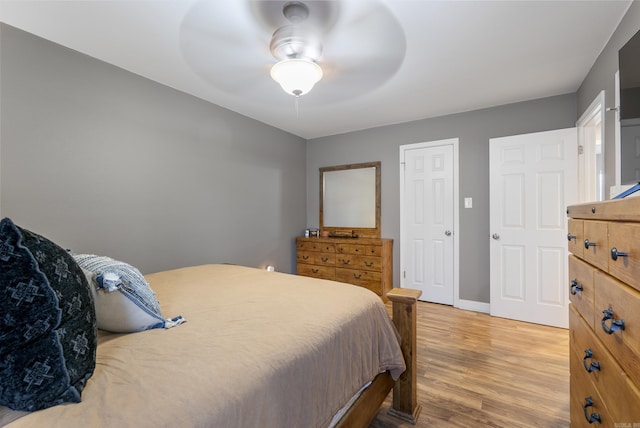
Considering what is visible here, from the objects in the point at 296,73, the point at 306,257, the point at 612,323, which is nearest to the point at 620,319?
the point at 612,323

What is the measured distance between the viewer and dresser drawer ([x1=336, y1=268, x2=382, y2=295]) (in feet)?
11.6

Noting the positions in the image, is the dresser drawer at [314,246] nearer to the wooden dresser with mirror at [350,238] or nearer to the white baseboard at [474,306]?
the wooden dresser with mirror at [350,238]

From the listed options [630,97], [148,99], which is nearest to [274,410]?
[630,97]

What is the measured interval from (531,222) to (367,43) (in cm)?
254

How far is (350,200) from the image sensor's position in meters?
4.29

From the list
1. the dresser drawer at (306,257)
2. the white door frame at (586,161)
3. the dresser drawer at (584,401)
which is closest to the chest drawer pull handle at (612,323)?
the dresser drawer at (584,401)

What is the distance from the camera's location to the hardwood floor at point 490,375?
157cm

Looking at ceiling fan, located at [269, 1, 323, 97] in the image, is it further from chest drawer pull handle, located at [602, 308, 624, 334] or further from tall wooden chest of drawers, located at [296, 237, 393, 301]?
tall wooden chest of drawers, located at [296, 237, 393, 301]

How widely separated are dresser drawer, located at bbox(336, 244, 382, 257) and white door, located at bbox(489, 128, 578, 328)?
1305 mm

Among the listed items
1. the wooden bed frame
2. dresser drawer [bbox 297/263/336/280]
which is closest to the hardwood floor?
the wooden bed frame

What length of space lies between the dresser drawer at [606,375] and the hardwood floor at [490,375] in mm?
652

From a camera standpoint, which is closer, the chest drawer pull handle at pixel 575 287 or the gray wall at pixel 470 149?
the chest drawer pull handle at pixel 575 287

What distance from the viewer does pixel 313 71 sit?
6.48 ft

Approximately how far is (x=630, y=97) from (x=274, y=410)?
92.3 inches
